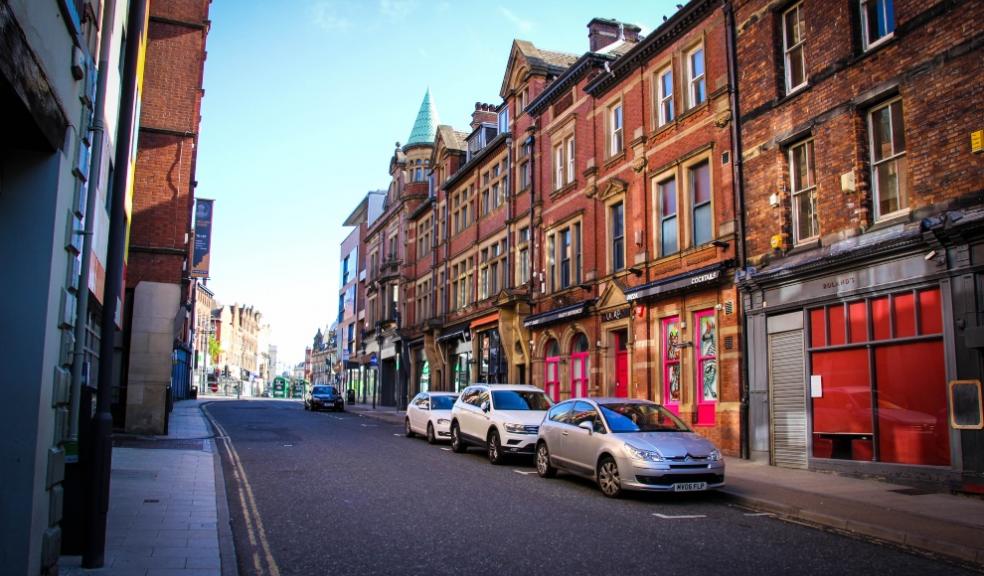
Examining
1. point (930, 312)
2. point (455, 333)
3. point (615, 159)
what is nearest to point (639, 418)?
point (930, 312)

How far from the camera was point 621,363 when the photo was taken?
23281mm

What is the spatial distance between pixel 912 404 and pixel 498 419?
805cm

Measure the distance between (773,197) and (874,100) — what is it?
2.93 m

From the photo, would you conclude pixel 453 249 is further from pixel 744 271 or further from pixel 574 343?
pixel 744 271

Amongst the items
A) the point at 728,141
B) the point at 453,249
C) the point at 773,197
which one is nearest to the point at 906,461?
the point at 773,197

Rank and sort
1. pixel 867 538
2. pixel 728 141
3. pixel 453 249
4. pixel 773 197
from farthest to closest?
pixel 453 249 < pixel 728 141 < pixel 773 197 < pixel 867 538

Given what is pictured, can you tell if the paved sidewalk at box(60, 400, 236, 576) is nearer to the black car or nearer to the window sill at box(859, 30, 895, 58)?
the window sill at box(859, 30, 895, 58)

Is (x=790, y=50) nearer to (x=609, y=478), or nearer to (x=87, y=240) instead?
(x=609, y=478)

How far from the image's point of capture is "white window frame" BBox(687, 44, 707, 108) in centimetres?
1969

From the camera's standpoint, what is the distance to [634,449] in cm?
1155

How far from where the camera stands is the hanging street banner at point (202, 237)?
148ft

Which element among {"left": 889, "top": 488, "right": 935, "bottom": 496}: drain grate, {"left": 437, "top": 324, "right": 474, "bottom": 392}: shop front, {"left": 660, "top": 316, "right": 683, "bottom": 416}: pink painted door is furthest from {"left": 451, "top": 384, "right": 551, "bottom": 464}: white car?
{"left": 437, "top": 324, "right": 474, "bottom": 392}: shop front

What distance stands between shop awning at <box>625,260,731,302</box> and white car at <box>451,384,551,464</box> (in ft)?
14.2

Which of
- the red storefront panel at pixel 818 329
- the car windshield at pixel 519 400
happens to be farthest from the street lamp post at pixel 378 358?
the red storefront panel at pixel 818 329
